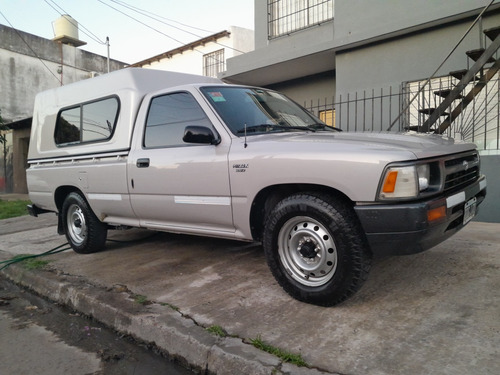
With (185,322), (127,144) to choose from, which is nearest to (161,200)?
(127,144)

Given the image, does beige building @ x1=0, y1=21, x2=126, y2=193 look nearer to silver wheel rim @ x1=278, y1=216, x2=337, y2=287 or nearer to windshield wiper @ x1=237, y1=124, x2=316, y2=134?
windshield wiper @ x1=237, y1=124, x2=316, y2=134

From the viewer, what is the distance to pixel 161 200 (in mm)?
4031

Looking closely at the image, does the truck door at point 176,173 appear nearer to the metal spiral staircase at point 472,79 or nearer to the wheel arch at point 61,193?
the wheel arch at point 61,193

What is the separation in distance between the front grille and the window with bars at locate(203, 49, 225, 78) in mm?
17528

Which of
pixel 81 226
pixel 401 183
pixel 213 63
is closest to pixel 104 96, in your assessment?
pixel 81 226

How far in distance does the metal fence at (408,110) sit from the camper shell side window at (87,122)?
4867 mm

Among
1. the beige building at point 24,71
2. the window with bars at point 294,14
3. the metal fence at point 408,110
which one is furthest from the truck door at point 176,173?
the beige building at point 24,71

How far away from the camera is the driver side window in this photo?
3.85m

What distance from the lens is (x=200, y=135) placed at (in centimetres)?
343

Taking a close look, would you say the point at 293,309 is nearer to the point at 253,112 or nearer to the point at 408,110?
the point at 253,112

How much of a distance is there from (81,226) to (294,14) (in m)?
7.52

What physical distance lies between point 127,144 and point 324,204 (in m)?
2.54

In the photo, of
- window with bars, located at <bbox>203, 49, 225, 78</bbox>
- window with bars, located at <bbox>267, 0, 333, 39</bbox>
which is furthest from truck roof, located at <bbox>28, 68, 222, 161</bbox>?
window with bars, located at <bbox>203, 49, 225, 78</bbox>

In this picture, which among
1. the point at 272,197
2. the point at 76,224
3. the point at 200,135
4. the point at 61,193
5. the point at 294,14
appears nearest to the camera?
the point at 272,197
